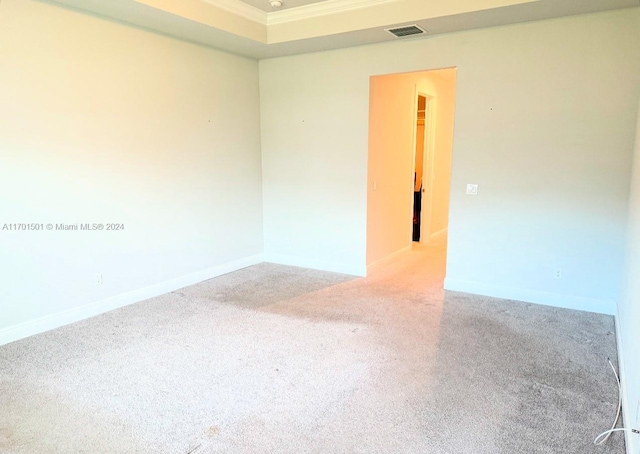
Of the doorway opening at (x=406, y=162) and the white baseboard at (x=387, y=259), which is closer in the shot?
the doorway opening at (x=406, y=162)

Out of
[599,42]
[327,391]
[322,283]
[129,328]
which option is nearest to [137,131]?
[129,328]

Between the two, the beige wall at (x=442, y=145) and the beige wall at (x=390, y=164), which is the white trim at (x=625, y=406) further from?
the beige wall at (x=442, y=145)

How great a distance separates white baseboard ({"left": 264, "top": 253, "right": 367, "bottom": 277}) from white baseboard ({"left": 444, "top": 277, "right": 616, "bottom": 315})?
3.53 feet

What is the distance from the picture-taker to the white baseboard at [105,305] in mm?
3219

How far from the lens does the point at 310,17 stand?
4.19m

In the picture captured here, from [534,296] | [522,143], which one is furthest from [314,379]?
[522,143]

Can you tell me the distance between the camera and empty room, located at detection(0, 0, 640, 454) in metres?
2.31

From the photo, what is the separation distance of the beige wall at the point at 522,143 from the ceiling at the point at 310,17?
0.70 feet

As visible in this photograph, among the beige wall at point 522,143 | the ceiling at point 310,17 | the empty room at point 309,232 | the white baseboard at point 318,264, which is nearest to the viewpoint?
the empty room at point 309,232

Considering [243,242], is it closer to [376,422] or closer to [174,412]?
[174,412]

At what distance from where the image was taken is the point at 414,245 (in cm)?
668

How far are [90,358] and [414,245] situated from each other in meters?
4.98

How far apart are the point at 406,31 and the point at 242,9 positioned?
1.65m

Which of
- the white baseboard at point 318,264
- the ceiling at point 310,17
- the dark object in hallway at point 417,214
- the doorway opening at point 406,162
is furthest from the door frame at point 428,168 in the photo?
the ceiling at point 310,17
